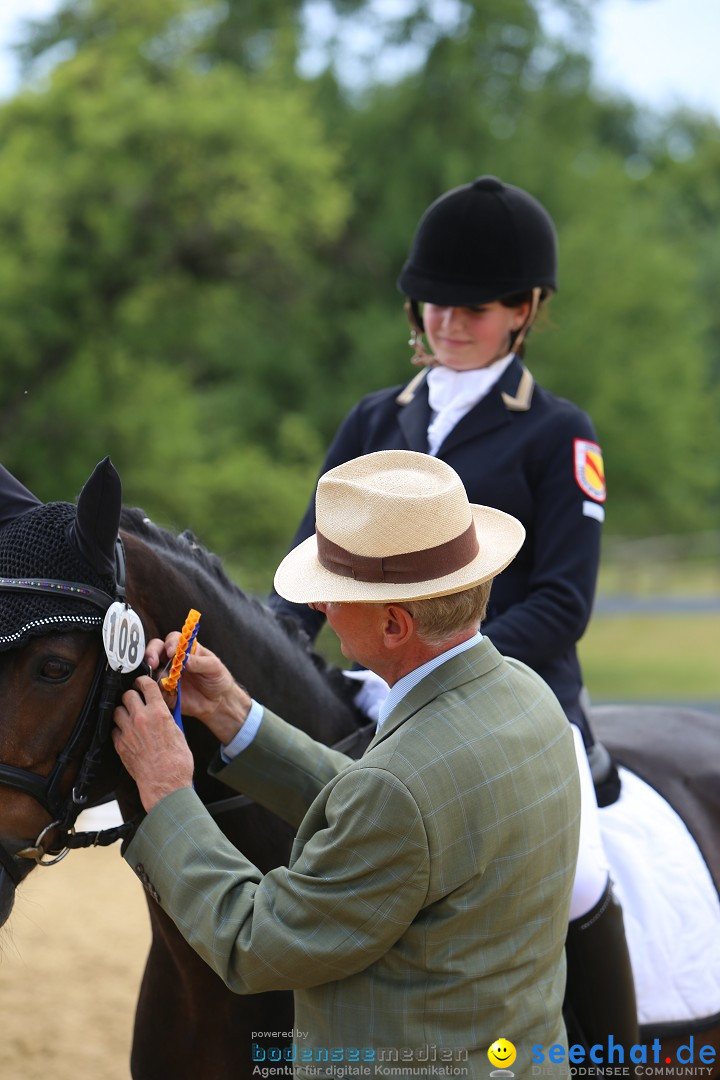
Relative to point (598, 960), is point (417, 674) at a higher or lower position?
higher

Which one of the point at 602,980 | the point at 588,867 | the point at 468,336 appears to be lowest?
the point at 602,980

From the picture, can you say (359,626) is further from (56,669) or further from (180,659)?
(56,669)

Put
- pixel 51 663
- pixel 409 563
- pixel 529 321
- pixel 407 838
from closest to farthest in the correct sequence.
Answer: pixel 407 838 → pixel 409 563 → pixel 51 663 → pixel 529 321

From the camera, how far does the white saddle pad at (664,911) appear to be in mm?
2676

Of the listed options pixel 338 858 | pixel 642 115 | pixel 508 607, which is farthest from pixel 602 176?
pixel 338 858

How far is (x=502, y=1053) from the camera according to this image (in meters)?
1.67

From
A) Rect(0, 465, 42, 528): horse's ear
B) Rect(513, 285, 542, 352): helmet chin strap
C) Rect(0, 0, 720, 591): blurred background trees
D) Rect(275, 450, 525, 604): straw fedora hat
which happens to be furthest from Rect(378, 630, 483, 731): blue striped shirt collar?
Rect(0, 0, 720, 591): blurred background trees

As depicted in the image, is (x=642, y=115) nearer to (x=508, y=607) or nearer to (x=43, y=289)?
(x=43, y=289)

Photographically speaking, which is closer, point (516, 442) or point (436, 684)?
point (436, 684)

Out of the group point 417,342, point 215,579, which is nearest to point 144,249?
point 417,342

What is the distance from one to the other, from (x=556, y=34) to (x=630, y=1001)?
60.0 ft

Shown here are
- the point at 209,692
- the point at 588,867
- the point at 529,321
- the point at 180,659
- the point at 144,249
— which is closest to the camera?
the point at 180,659

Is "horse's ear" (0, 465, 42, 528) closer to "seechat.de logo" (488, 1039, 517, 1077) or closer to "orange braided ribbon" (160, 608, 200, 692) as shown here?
"orange braided ribbon" (160, 608, 200, 692)

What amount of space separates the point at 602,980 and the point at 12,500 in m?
1.67
